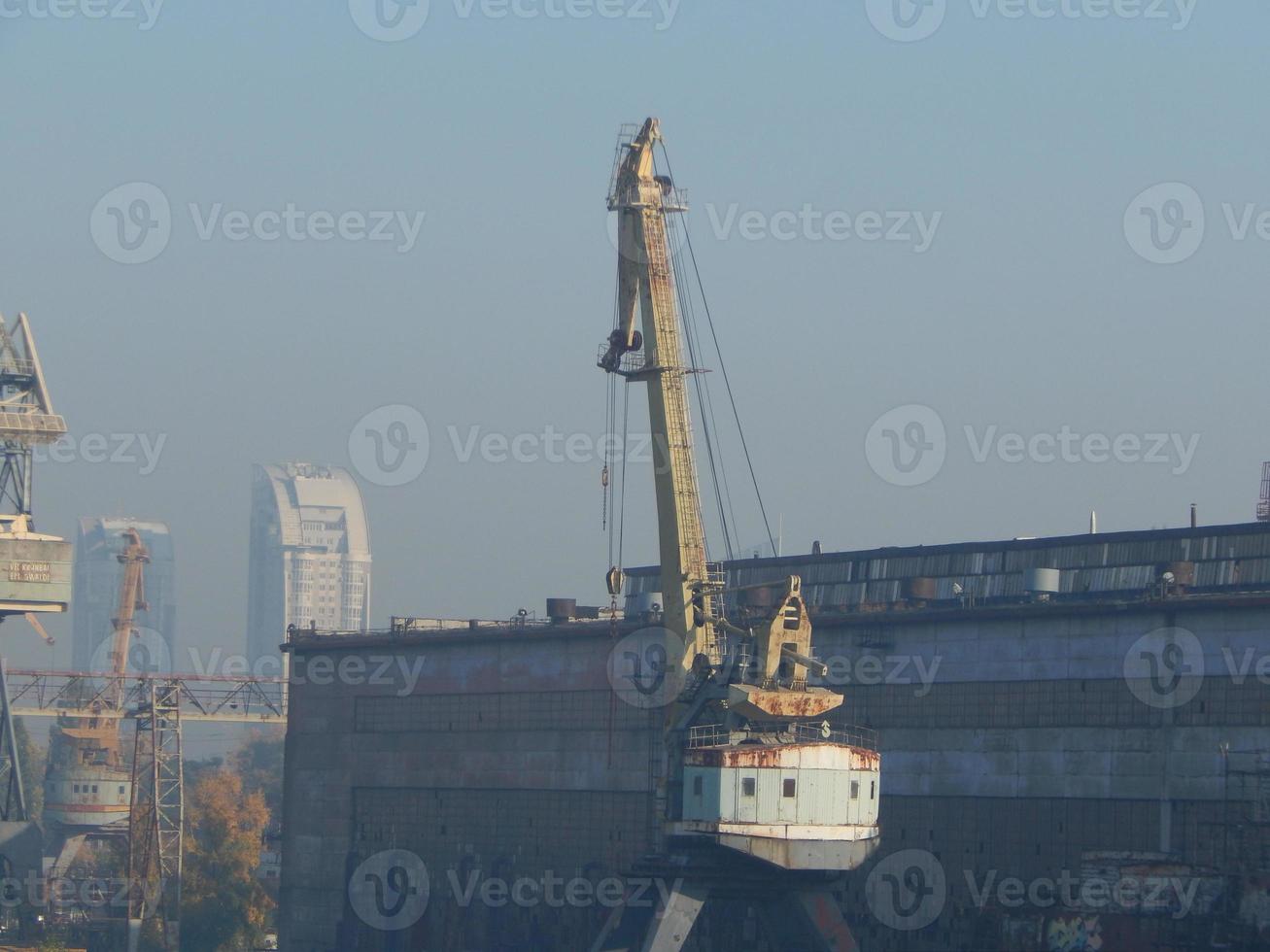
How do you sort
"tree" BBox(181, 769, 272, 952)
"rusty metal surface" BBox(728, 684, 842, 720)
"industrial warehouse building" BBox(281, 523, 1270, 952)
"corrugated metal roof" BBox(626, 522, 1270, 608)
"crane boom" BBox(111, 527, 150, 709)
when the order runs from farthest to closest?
→ "crane boom" BBox(111, 527, 150, 709) < "tree" BBox(181, 769, 272, 952) < "corrugated metal roof" BBox(626, 522, 1270, 608) < "rusty metal surface" BBox(728, 684, 842, 720) < "industrial warehouse building" BBox(281, 523, 1270, 952)

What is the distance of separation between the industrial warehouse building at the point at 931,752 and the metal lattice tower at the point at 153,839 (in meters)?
13.4

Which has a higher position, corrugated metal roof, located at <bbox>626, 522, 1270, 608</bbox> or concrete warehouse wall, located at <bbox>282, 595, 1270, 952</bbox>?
corrugated metal roof, located at <bbox>626, 522, 1270, 608</bbox>

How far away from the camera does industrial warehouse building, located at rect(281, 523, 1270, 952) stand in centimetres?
5141

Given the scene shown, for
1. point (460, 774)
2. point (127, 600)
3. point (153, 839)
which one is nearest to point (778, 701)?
point (460, 774)

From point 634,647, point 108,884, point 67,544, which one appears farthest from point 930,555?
point 108,884

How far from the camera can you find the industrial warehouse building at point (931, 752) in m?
51.4

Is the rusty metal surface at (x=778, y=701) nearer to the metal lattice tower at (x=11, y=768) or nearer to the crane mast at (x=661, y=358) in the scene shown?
the crane mast at (x=661, y=358)

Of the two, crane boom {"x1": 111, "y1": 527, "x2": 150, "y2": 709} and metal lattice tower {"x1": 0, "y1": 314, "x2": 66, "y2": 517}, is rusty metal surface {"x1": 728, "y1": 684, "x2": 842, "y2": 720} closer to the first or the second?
metal lattice tower {"x1": 0, "y1": 314, "x2": 66, "y2": 517}

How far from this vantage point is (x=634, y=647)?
68.6m

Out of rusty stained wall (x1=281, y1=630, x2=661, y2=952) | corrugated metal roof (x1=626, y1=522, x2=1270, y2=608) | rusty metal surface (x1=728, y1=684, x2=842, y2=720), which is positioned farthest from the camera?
rusty stained wall (x1=281, y1=630, x2=661, y2=952)

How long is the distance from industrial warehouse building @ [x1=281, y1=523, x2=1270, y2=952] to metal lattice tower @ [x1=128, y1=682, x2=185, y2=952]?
526 inches

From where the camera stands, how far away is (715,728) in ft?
183

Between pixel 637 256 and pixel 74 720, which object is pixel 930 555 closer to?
pixel 637 256

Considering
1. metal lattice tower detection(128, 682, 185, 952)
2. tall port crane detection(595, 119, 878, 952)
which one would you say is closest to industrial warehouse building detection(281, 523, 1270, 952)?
tall port crane detection(595, 119, 878, 952)
